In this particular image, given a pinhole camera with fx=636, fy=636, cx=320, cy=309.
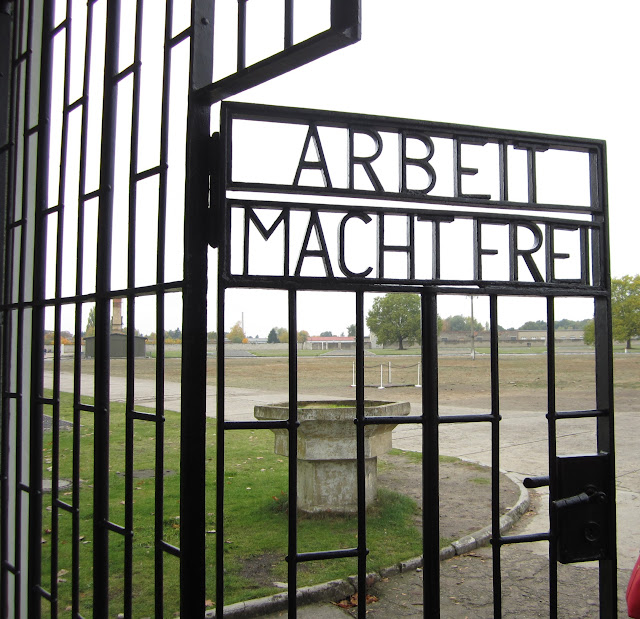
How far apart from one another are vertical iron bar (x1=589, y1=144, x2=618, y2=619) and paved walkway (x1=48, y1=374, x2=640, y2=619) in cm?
172

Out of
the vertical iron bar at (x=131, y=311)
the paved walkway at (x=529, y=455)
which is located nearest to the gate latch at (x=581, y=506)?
the vertical iron bar at (x=131, y=311)

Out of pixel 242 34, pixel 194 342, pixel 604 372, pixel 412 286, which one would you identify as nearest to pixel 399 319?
pixel 604 372

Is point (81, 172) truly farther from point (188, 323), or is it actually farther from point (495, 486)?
point (495, 486)

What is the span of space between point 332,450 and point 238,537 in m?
1.02

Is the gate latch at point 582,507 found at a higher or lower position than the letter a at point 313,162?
lower

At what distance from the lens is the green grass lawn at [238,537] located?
165 inches

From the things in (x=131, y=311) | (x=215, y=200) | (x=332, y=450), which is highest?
(x=215, y=200)

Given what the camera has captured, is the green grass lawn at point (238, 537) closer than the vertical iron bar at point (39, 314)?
No

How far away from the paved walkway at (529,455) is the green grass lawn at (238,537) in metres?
0.47

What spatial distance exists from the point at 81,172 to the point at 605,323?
87.0 inches

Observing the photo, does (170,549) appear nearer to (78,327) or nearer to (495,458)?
(78,327)

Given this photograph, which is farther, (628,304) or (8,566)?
(628,304)

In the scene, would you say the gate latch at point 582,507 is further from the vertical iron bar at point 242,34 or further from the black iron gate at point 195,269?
the vertical iron bar at point 242,34

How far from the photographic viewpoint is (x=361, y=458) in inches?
85.5
